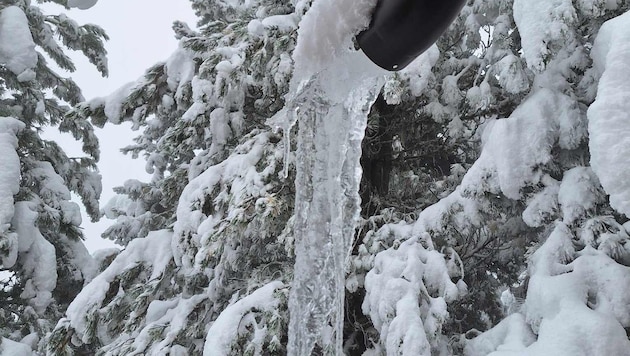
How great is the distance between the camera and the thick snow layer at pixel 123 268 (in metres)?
4.64

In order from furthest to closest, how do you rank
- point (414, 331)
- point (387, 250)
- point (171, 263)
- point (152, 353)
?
point (171, 263) → point (152, 353) → point (387, 250) → point (414, 331)

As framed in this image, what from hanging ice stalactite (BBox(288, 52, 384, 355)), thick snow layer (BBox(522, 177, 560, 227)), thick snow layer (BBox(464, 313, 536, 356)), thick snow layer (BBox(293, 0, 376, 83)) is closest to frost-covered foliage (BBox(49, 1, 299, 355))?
thick snow layer (BBox(464, 313, 536, 356))

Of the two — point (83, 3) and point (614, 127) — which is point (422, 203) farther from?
point (83, 3)

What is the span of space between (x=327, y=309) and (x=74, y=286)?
299 inches

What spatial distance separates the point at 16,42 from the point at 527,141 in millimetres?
7219

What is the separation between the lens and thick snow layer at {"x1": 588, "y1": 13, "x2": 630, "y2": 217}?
2.46 m

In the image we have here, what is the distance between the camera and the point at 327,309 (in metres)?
2.66

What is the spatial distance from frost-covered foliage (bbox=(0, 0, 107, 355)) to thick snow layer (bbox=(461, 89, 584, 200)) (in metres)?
4.84

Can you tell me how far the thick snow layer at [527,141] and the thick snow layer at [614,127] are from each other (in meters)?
0.74

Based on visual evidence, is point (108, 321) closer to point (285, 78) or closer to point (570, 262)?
point (285, 78)

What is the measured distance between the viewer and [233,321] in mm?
3693

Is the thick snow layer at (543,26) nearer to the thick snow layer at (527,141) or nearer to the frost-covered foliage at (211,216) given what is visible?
the thick snow layer at (527,141)

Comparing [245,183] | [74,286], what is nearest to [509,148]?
[245,183]

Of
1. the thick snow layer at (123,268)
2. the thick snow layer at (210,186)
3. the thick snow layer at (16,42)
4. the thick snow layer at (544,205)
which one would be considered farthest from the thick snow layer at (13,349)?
the thick snow layer at (544,205)
